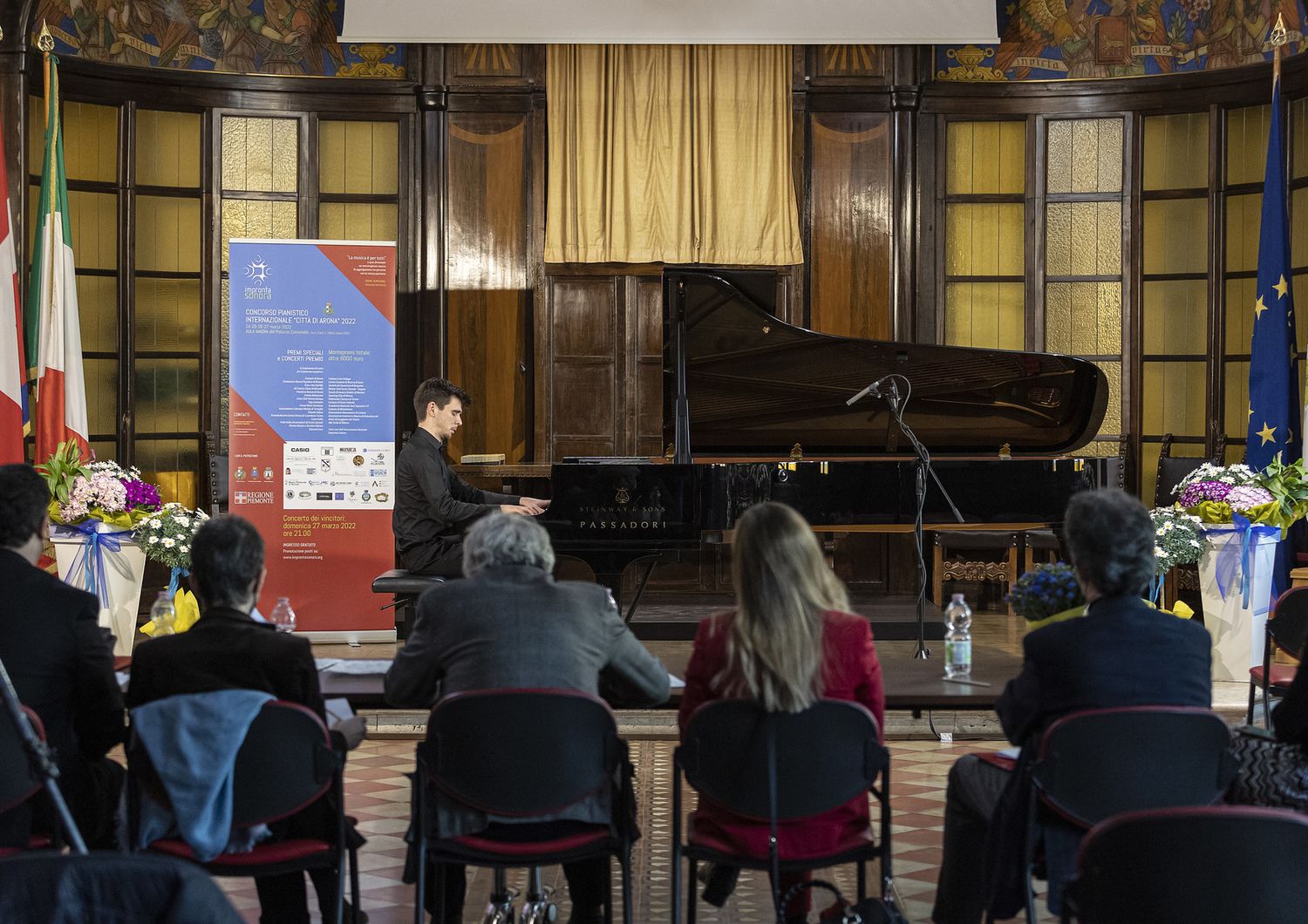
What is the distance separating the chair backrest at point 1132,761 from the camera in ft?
8.66

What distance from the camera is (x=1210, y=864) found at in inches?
73.7

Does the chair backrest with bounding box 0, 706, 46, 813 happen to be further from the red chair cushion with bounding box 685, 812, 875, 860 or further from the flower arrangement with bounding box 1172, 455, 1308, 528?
the flower arrangement with bounding box 1172, 455, 1308, 528

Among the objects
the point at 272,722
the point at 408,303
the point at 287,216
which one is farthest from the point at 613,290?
the point at 272,722

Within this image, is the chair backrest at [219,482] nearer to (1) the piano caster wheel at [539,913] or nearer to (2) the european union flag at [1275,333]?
(1) the piano caster wheel at [539,913]

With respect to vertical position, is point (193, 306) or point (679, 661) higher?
point (193, 306)

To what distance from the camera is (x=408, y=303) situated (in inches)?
359

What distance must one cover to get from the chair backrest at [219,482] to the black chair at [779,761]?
233 inches

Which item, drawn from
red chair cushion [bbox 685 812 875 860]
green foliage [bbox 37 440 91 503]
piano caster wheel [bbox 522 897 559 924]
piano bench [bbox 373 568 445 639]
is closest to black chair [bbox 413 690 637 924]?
red chair cushion [bbox 685 812 875 860]

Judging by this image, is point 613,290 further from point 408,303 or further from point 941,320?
point 941,320

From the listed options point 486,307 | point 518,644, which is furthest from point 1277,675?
point 486,307

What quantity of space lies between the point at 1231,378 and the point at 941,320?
1.81 meters

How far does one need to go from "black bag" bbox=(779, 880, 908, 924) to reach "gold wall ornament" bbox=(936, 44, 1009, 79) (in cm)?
725

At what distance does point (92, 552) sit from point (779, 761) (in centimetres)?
472

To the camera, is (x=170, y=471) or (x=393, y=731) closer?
(x=393, y=731)
